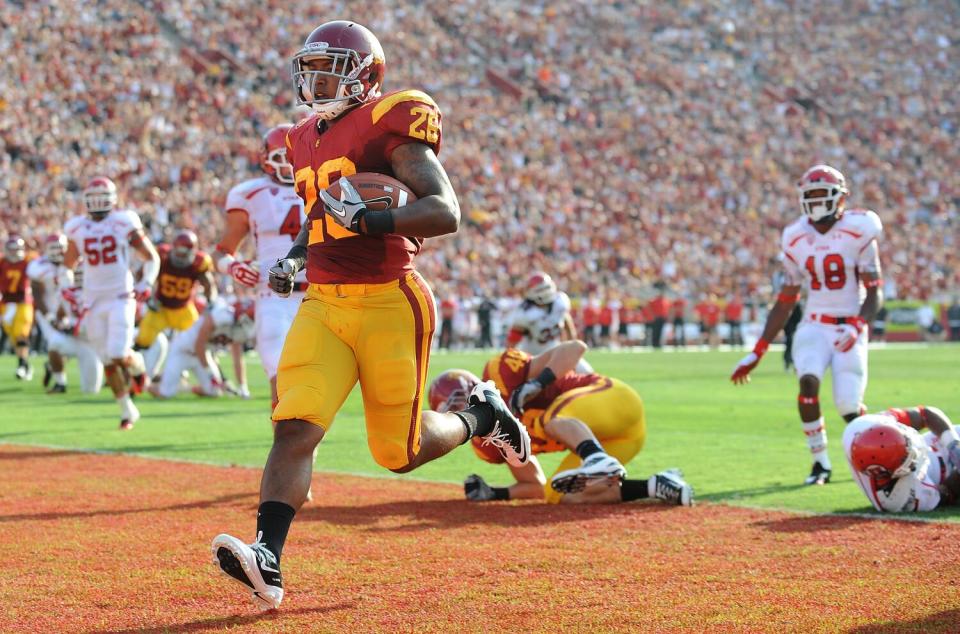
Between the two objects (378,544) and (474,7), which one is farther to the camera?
(474,7)

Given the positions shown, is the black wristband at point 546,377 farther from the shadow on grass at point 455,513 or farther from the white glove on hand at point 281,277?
the white glove on hand at point 281,277

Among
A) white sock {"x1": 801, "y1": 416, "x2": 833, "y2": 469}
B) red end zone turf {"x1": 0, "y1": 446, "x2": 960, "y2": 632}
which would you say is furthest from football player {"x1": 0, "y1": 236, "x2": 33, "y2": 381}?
white sock {"x1": 801, "y1": 416, "x2": 833, "y2": 469}

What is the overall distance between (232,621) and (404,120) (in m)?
1.84

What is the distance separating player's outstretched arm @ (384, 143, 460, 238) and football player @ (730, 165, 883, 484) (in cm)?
412

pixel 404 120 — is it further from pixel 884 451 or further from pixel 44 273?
pixel 44 273

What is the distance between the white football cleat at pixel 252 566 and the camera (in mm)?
4074

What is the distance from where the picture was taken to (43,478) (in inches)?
316

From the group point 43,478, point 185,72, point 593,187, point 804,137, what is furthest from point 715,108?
point 43,478

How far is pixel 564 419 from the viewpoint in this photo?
6.96 metres

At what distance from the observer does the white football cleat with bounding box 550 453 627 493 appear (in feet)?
21.4

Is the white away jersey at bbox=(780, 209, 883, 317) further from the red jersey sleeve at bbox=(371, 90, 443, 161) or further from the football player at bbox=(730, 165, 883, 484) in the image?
the red jersey sleeve at bbox=(371, 90, 443, 161)

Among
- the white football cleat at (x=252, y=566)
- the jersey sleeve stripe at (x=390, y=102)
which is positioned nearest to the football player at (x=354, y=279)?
the jersey sleeve stripe at (x=390, y=102)

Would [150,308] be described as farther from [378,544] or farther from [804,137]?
[804,137]

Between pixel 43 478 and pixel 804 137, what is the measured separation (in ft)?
129
